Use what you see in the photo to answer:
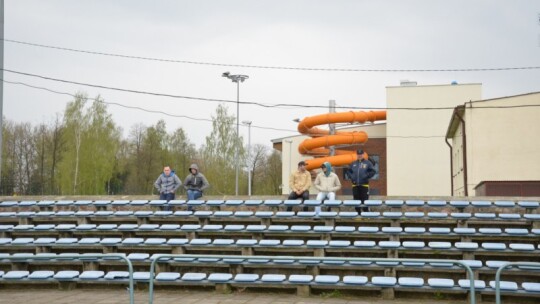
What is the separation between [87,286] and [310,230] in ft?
15.9

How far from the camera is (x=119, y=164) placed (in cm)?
5522

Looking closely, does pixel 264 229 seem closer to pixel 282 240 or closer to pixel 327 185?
pixel 282 240

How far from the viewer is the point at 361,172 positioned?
1537 cm

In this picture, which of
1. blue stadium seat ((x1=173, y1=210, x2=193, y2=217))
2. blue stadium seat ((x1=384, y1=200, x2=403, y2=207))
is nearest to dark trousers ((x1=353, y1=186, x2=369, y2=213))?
blue stadium seat ((x1=384, y1=200, x2=403, y2=207))

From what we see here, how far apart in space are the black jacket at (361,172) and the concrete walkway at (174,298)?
4385mm

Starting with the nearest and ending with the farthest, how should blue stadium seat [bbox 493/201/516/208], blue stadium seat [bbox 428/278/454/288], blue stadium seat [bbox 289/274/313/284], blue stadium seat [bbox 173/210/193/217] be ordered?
blue stadium seat [bbox 428/278/454/288] < blue stadium seat [bbox 289/274/313/284] < blue stadium seat [bbox 493/201/516/208] < blue stadium seat [bbox 173/210/193/217]

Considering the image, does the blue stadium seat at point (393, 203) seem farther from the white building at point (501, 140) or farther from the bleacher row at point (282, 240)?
the white building at point (501, 140)

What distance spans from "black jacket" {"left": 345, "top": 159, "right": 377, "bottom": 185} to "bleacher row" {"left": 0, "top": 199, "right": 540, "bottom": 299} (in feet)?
2.50

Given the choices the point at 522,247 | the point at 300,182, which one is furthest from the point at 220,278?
the point at 522,247

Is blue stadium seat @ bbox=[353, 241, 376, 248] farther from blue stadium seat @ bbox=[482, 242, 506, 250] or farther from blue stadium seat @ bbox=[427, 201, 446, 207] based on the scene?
blue stadium seat @ bbox=[427, 201, 446, 207]

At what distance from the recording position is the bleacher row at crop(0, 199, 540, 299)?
11.8 meters

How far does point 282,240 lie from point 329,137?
27.3 meters

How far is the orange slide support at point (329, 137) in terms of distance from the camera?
40.4 metres

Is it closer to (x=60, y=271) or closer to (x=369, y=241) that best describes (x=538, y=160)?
(x=369, y=241)
